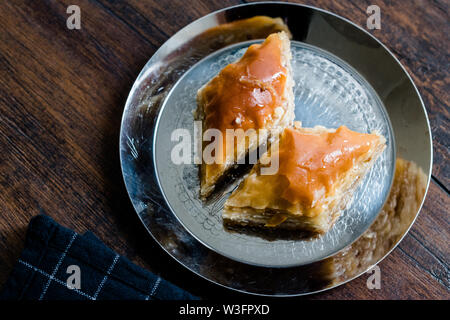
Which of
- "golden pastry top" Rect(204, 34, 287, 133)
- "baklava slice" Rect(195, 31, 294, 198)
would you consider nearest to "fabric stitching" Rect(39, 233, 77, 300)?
"baklava slice" Rect(195, 31, 294, 198)

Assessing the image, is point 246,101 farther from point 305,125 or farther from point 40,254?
point 40,254

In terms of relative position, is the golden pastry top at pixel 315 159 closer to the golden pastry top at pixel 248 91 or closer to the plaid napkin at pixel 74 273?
the golden pastry top at pixel 248 91

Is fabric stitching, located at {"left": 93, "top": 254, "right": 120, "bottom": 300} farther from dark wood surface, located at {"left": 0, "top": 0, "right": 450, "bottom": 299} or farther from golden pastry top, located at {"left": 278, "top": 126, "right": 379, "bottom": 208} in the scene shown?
golden pastry top, located at {"left": 278, "top": 126, "right": 379, "bottom": 208}

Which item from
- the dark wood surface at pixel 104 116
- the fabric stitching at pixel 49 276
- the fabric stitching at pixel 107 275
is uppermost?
the dark wood surface at pixel 104 116

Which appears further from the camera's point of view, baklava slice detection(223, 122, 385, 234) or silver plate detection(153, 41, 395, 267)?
silver plate detection(153, 41, 395, 267)

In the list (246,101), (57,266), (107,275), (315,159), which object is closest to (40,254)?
(57,266)

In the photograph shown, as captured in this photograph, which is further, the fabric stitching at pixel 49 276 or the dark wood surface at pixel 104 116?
the dark wood surface at pixel 104 116

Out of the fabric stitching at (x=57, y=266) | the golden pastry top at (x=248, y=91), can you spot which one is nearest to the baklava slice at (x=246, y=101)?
the golden pastry top at (x=248, y=91)
